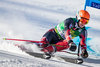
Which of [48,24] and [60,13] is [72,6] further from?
[48,24]

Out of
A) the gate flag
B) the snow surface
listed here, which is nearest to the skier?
the snow surface

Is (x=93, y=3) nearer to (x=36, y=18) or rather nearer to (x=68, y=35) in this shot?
(x=68, y=35)

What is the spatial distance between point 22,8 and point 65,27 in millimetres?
9966

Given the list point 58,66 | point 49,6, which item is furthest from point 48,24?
point 58,66

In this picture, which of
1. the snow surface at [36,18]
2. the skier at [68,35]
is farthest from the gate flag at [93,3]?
the skier at [68,35]

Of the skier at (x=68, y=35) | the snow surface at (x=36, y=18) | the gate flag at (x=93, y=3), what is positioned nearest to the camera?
the skier at (x=68, y=35)

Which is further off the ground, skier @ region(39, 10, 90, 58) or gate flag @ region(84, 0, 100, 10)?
gate flag @ region(84, 0, 100, 10)

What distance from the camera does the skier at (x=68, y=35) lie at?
16.3ft

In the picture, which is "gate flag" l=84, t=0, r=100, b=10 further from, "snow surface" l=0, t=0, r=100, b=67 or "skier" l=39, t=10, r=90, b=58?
"skier" l=39, t=10, r=90, b=58

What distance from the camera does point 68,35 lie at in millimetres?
4941

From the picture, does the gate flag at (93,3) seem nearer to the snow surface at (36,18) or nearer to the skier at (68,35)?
the snow surface at (36,18)

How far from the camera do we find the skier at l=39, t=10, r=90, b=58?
16.3ft

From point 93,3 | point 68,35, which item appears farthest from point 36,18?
point 68,35

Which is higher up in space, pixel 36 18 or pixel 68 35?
pixel 36 18
